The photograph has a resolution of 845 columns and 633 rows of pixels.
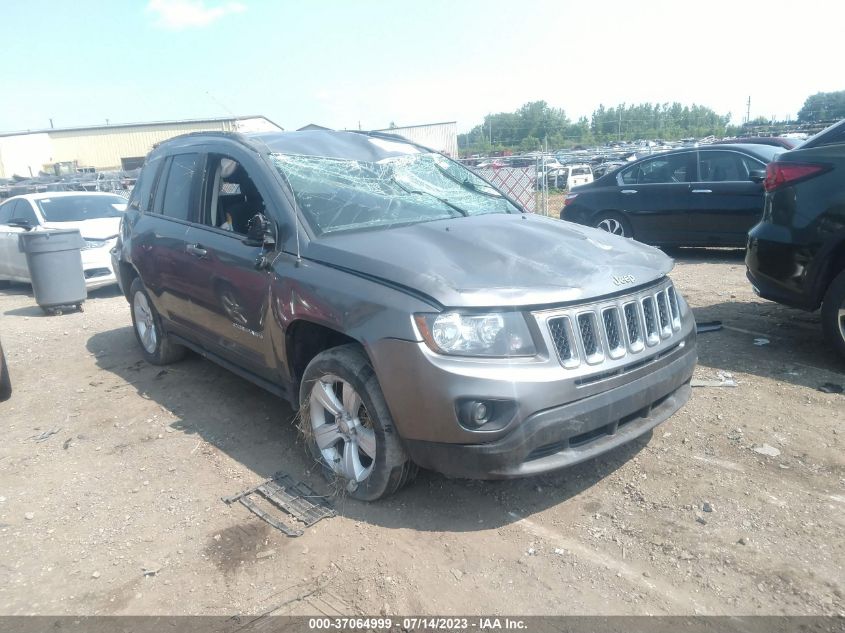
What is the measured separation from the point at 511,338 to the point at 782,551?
1.52 metres

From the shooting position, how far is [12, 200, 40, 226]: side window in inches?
412

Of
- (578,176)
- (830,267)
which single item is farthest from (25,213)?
(578,176)

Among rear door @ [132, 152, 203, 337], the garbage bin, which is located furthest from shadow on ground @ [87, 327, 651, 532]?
the garbage bin

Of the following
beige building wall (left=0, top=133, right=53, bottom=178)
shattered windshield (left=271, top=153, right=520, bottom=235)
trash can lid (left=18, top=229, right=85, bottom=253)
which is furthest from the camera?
beige building wall (left=0, top=133, right=53, bottom=178)

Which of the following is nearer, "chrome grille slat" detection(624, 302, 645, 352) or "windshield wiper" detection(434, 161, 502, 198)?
"chrome grille slat" detection(624, 302, 645, 352)

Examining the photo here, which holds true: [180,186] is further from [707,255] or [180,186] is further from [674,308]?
[707,255]

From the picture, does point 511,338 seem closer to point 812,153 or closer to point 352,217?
point 352,217

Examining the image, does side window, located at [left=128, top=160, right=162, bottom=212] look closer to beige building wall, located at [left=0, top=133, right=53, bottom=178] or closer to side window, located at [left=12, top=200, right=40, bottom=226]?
side window, located at [left=12, top=200, right=40, bottom=226]

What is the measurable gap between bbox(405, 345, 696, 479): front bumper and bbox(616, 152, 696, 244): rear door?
703cm

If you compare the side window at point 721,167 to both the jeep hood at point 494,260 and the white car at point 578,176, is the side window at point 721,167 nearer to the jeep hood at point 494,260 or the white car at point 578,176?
the jeep hood at point 494,260

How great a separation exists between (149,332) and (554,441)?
14.4ft

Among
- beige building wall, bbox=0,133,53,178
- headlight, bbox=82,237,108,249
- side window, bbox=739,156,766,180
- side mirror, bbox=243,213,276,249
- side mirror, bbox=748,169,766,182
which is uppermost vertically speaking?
beige building wall, bbox=0,133,53,178

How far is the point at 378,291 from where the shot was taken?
3.18 m

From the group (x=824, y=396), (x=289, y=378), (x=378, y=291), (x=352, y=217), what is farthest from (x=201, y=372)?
(x=824, y=396)
